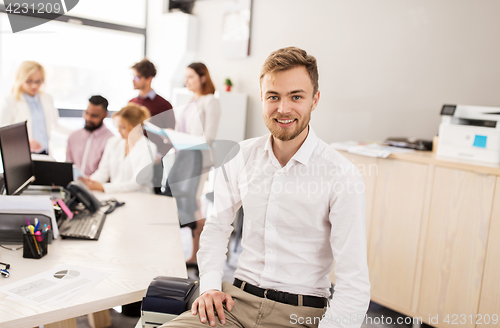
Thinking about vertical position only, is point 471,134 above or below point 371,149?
above

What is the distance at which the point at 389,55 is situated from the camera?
2945mm

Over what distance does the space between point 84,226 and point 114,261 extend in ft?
1.29

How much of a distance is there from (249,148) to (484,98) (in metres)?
1.76

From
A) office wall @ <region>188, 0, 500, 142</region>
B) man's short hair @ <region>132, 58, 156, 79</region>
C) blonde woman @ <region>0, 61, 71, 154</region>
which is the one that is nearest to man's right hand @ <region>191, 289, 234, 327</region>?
office wall @ <region>188, 0, 500, 142</region>

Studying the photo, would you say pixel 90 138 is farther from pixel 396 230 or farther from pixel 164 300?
pixel 396 230

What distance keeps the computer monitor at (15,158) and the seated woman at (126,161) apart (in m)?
0.51

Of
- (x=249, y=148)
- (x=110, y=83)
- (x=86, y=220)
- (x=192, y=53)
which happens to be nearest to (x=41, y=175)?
(x=86, y=220)

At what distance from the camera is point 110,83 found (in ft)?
17.7

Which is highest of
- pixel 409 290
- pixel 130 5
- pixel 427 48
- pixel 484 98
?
pixel 130 5

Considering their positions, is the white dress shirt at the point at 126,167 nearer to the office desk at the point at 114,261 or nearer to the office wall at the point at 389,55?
the office desk at the point at 114,261

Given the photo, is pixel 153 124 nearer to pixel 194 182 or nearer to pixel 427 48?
pixel 194 182

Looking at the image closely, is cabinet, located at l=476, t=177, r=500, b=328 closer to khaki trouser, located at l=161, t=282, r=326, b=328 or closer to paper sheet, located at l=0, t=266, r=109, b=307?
khaki trouser, located at l=161, t=282, r=326, b=328

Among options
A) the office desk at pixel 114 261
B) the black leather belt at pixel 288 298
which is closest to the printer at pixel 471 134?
the black leather belt at pixel 288 298

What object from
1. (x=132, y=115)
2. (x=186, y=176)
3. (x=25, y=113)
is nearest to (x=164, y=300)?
(x=186, y=176)
